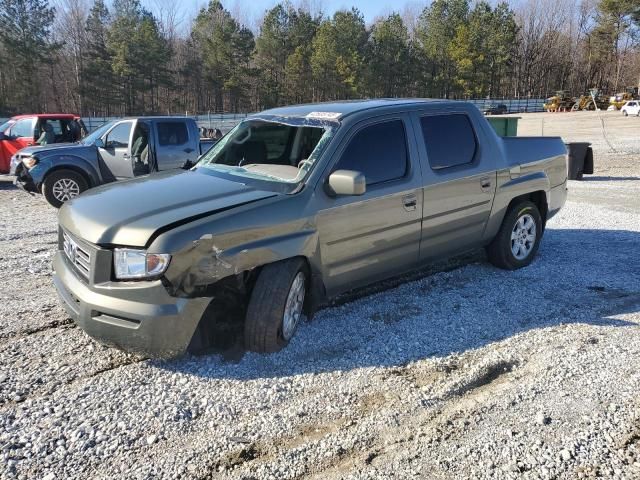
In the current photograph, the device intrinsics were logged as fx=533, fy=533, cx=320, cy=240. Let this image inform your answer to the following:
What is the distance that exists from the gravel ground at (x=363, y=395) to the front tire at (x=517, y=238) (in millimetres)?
556

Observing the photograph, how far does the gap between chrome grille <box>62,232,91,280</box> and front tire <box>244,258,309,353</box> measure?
1079 mm

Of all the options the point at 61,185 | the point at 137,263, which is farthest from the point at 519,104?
the point at 137,263

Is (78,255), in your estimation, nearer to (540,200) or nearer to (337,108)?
(337,108)

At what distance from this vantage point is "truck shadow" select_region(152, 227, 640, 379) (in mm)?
3738

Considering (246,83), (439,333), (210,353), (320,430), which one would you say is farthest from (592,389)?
(246,83)

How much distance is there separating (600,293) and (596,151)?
17999 mm

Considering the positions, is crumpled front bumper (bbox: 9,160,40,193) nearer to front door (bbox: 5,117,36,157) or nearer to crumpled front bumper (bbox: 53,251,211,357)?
front door (bbox: 5,117,36,157)

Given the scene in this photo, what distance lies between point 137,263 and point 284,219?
1005 millimetres

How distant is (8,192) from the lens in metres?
12.9

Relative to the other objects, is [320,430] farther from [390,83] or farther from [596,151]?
[390,83]

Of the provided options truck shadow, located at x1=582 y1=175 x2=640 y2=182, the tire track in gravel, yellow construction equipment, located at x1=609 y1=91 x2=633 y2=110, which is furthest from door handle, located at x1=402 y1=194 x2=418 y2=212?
yellow construction equipment, located at x1=609 y1=91 x2=633 y2=110

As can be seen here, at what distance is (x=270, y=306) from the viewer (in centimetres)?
359

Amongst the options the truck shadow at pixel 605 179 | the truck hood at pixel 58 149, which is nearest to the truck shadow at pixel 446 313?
the truck hood at pixel 58 149

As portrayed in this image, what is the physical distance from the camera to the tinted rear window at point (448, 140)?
15.5 feet
